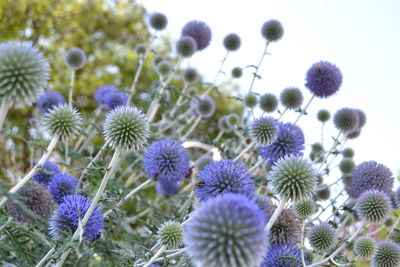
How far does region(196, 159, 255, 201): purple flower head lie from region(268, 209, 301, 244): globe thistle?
1.22 feet

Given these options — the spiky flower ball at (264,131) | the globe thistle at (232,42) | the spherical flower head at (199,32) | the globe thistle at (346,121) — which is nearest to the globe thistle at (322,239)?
the spiky flower ball at (264,131)

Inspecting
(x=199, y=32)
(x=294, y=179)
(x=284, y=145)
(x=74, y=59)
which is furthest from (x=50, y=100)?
(x=294, y=179)

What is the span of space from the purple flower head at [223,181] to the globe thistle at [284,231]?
372 mm

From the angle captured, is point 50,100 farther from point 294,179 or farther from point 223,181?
point 294,179

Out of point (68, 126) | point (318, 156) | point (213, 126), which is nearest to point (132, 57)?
point (213, 126)

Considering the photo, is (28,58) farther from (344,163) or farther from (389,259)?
(344,163)

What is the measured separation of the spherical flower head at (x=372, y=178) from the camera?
3865mm

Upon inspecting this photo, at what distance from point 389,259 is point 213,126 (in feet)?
27.6

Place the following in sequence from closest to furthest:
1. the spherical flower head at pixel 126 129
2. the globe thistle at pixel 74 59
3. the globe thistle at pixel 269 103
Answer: the spherical flower head at pixel 126 129 < the globe thistle at pixel 269 103 < the globe thistle at pixel 74 59

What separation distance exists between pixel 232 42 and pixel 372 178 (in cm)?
297

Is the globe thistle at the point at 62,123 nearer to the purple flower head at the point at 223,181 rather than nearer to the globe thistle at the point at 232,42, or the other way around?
the purple flower head at the point at 223,181

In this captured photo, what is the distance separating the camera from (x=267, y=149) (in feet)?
12.6

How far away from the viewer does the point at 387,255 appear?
310 centimetres

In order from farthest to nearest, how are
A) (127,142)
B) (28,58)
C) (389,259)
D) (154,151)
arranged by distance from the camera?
(154,151) < (389,259) < (127,142) < (28,58)
